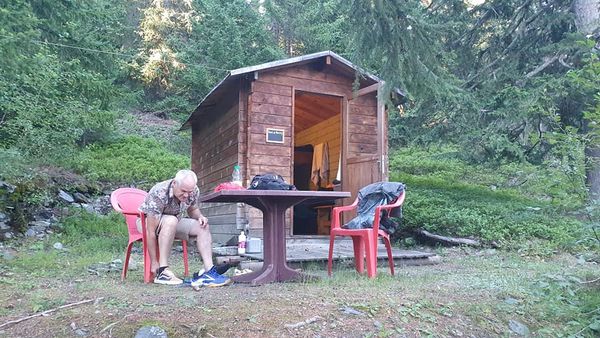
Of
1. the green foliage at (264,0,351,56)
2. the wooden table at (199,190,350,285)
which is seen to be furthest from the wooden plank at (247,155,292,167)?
the green foliage at (264,0,351,56)

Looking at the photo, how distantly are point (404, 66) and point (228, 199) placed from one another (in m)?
2.03

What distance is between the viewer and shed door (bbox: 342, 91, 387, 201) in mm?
6965

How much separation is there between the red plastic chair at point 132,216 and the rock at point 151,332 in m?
1.61

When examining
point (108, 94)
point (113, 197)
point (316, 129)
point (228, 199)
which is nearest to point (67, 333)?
point (228, 199)

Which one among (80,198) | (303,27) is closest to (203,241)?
(80,198)

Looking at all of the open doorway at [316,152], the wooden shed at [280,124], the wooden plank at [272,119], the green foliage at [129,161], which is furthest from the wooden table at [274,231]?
the green foliage at [129,161]

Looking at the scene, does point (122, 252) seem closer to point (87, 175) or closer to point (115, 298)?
point (115, 298)

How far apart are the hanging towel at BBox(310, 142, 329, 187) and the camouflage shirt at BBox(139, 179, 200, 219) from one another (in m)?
5.05

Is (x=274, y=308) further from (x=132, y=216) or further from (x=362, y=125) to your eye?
(x=362, y=125)

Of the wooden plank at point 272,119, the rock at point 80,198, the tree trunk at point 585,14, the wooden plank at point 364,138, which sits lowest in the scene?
the rock at point 80,198

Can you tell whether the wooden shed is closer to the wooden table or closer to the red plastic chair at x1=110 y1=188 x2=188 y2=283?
the red plastic chair at x1=110 y1=188 x2=188 y2=283

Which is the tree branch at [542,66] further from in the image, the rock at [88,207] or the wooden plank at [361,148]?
the rock at [88,207]

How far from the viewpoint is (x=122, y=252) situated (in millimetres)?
6445

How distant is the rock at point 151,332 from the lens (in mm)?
2410
